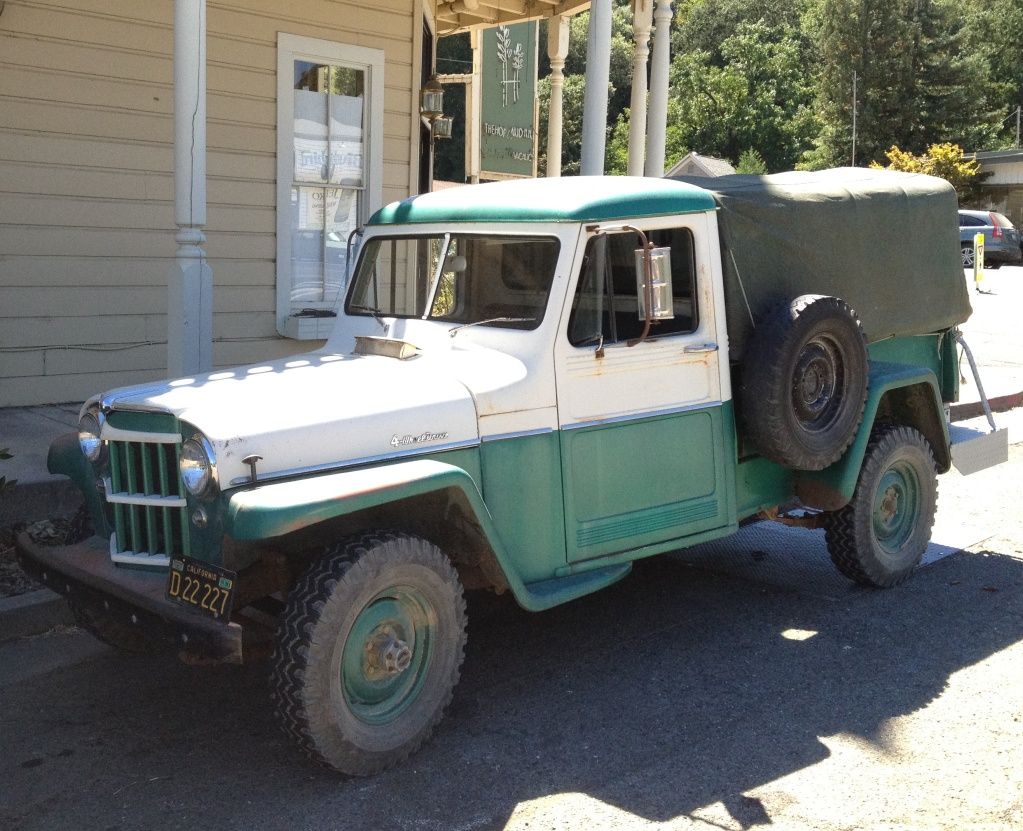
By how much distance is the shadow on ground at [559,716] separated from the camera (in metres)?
3.71

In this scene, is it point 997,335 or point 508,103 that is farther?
point 508,103

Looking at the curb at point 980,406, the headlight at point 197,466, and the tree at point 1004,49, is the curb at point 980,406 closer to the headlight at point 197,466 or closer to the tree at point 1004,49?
the headlight at point 197,466

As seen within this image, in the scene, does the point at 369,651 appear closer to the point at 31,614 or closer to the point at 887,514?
the point at 31,614

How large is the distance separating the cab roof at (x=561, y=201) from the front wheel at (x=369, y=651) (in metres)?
1.50

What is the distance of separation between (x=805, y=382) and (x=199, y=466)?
8.71 ft

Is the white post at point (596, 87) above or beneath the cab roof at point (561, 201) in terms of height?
above

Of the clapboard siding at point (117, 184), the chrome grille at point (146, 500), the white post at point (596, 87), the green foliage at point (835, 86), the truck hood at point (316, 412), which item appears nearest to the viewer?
the truck hood at point (316, 412)

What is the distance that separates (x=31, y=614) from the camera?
5.14 metres

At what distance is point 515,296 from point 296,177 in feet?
17.3

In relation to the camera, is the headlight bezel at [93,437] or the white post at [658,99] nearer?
the headlight bezel at [93,437]

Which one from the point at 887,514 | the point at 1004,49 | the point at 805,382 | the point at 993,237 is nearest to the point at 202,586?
the point at 805,382

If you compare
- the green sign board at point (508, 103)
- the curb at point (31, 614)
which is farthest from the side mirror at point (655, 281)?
the green sign board at point (508, 103)

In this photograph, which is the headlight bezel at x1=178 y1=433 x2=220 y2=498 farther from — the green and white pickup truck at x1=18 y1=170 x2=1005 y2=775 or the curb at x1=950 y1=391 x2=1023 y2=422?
the curb at x1=950 y1=391 x2=1023 y2=422

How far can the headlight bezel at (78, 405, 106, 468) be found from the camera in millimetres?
4355
